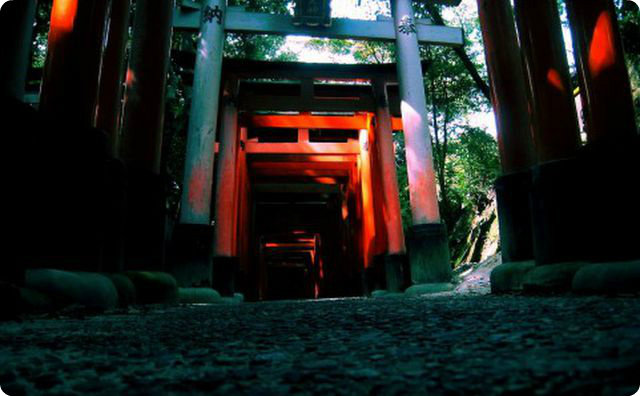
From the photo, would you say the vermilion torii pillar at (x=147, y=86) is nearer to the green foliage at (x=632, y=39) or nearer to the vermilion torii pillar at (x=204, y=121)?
the vermilion torii pillar at (x=204, y=121)

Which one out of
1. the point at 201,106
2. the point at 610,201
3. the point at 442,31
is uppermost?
the point at 442,31

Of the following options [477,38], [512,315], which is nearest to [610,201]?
[512,315]

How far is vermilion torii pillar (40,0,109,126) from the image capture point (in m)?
3.38

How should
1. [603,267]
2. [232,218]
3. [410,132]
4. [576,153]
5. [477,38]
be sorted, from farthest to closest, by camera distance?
[477,38] < [232,218] < [410,132] < [576,153] < [603,267]

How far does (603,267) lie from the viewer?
3029 millimetres

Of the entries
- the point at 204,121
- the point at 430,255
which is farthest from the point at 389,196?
the point at 204,121

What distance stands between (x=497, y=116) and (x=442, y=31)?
18.5 ft

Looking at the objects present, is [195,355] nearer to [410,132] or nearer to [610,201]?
[610,201]

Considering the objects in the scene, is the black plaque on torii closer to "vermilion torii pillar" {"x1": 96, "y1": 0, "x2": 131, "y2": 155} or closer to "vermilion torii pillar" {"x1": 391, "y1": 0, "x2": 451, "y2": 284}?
"vermilion torii pillar" {"x1": 391, "y1": 0, "x2": 451, "y2": 284}

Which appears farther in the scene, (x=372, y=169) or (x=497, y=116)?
(x=372, y=169)

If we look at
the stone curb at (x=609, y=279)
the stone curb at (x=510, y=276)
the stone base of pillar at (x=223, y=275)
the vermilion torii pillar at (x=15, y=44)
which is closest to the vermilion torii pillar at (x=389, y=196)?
the stone base of pillar at (x=223, y=275)

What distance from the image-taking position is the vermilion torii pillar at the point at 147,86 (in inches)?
198

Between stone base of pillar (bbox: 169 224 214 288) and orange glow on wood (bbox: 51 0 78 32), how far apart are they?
397 cm

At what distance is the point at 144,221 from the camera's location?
15.9ft
